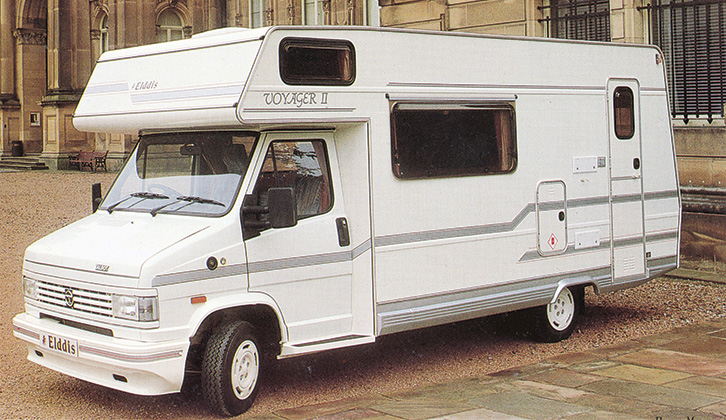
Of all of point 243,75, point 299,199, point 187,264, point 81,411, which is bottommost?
point 81,411

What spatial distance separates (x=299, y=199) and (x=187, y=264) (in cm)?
108

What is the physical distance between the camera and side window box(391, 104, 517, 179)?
23.6 feet

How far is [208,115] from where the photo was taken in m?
6.42

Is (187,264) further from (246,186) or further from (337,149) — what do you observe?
(337,149)

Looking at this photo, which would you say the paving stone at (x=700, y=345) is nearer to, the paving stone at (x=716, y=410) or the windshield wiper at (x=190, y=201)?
the paving stone at (x=716, y=410)

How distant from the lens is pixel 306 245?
6.71 meters

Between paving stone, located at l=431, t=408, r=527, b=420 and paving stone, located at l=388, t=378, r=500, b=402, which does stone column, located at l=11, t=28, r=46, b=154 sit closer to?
paving stone, located at l=388, t=378, r=500, b=402

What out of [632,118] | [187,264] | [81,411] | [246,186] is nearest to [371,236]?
[246,186]

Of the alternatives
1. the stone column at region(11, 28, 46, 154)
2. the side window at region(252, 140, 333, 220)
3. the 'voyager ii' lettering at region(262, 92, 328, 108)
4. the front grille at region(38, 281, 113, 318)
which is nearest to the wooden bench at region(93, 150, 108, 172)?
the stone column at region(11, 28, 46, 154)

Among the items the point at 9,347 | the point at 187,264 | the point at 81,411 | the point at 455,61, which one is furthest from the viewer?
the point at 9,347

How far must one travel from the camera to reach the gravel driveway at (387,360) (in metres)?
6.67

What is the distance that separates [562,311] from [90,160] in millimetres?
24123

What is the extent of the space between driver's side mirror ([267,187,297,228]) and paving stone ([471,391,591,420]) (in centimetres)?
181

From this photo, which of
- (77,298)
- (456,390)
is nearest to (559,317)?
(456,390)
